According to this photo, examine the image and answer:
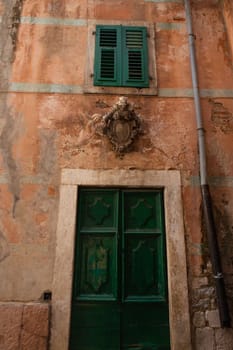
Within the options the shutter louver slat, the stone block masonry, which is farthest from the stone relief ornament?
the stone block masonry

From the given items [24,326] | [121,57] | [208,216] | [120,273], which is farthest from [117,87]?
[24,326]

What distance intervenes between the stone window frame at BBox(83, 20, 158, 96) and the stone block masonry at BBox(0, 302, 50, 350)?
3296 millimetres

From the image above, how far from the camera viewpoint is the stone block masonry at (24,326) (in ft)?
12.4

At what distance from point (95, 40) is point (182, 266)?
3.97 meters

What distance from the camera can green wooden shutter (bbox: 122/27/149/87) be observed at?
5.09 m

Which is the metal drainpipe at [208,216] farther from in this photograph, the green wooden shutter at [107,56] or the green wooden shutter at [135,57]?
the green wooden shutter at [107,56]

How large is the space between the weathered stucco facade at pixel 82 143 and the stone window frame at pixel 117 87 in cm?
3

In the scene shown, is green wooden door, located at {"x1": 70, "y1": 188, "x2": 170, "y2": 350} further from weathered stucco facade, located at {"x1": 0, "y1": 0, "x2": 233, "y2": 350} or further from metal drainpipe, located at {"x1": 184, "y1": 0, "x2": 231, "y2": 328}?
metal drainpipe, located at {"x1": 184, "y1": 0, "x2": 231, "y2": 328}

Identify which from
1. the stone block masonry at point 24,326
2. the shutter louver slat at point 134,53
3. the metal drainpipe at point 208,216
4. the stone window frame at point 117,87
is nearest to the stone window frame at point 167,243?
the stone block masonry at point 24,326

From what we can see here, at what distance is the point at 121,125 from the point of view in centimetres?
472

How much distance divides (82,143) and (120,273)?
1984mm

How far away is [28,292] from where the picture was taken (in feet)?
13.1

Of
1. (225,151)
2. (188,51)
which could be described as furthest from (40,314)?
(188,51)

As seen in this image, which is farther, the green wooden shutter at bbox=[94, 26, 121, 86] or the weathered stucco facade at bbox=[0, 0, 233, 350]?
the green wooden shutter at bbox=[94, 26, 121, 86]
